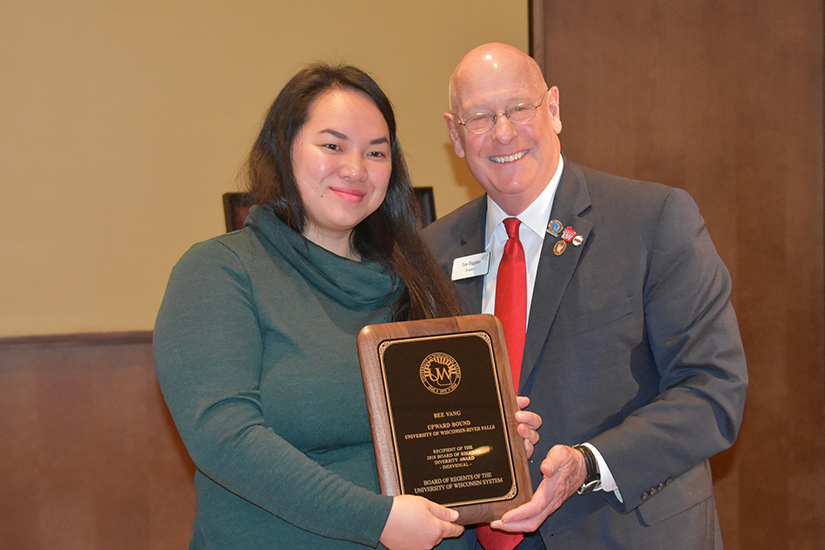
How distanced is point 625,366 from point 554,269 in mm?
351

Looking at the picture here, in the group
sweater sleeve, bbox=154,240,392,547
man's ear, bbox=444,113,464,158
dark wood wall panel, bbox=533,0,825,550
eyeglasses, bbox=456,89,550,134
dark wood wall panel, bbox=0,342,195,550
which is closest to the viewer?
sweater sleeve, bbox=154,240,392,547

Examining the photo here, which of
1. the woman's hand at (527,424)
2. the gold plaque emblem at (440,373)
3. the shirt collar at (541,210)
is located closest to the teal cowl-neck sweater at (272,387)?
the gold plaque emblem at (440,373)

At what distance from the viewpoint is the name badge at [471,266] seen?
2.40 meters

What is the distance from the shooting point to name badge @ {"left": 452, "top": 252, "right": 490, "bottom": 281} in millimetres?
2396

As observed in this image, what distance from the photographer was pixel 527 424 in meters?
1.92

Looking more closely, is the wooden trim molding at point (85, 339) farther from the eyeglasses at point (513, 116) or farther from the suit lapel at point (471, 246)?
the eyeglasses at point (513, 116)

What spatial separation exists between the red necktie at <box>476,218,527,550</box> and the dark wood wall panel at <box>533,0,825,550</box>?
196 centimetres

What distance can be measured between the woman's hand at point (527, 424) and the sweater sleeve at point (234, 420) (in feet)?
1.36

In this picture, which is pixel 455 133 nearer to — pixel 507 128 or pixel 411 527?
pixel 507 128

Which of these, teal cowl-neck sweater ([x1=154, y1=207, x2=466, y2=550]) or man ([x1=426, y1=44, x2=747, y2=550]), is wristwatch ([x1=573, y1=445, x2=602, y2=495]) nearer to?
man ([x1=426, y1=44, x2=747, y2=550])

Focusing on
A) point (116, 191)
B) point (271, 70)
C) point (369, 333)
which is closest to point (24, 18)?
point (116, 191)

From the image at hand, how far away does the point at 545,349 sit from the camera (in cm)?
211

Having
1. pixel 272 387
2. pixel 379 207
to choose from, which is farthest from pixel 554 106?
pixel 272 387

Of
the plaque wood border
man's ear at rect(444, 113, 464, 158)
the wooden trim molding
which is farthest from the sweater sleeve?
the wooden trim molding
